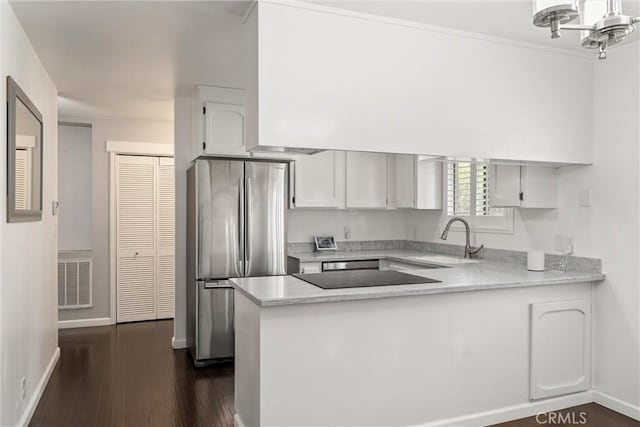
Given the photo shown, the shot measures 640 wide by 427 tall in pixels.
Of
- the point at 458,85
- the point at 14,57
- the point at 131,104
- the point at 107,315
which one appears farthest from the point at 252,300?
the point at 107,315

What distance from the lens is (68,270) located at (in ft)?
18.0

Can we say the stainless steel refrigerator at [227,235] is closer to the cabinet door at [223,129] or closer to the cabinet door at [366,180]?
the cabinet door at [223,129]

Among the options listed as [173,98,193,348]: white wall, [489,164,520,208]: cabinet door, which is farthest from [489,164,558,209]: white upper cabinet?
[173,98,193,348]: white wall

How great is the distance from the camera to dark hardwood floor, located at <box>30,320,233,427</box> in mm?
3043

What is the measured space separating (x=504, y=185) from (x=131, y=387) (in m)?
3.23

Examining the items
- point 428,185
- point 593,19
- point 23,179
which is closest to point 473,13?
point 593,19

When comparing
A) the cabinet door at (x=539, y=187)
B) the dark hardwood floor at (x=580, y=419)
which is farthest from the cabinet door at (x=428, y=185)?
the dark hardwood floor at (x=580, y=419)

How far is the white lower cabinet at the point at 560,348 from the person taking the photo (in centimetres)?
301

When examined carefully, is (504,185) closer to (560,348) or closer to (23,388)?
(560,348)

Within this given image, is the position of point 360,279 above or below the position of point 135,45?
below

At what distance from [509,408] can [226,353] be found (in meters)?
A: 2.31

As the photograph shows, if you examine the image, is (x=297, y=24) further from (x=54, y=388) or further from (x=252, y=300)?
(x=54, y=388)

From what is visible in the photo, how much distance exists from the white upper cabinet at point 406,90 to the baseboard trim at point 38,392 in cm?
221

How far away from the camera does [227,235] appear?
4062 millimetres
